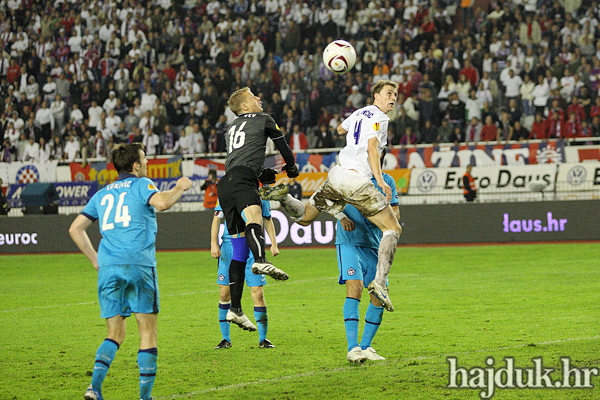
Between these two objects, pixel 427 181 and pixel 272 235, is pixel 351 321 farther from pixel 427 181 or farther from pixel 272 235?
pixel 427 181

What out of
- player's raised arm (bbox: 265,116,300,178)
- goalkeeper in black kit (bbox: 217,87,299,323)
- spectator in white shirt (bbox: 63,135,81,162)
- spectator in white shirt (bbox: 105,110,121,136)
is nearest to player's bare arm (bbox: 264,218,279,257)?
goalkeeper in black kit (bbox: 217,87,299,323)

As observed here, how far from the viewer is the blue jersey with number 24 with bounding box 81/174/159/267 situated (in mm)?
5219

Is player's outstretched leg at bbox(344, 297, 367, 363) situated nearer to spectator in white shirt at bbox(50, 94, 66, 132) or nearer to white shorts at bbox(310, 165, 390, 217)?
white shorts at bbox(310, 165, 390, 217)

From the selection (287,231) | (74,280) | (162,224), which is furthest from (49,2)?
(74,280)

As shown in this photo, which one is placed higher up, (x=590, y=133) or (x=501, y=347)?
(x=590, y=133)

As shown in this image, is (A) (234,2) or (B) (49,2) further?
(B) (49,2)

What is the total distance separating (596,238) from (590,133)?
304 centimetres

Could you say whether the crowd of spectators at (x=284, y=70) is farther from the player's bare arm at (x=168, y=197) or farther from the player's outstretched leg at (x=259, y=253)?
the player's bare arm at (x=168, y=197)

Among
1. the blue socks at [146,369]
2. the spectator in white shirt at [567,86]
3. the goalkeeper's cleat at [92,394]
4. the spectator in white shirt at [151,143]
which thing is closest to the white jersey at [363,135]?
the blue socks at [146,369]

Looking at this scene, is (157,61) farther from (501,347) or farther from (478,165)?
(501,347)

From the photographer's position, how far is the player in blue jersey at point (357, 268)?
6809mm

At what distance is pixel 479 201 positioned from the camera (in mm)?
19234

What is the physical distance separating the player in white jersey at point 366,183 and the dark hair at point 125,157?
6.81ft

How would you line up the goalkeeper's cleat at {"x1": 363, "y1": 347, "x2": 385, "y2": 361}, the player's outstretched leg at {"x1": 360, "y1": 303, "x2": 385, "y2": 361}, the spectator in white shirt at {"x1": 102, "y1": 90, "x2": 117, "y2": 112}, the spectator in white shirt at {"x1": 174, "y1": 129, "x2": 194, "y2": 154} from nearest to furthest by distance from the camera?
the goalkeeper's cleat at {"x1": 363, "y1": 347, "x2": 385, "y2": 361} < the player's outstretched leg at {"x1": 360, "y1": 303, "x2": 385, "y2": 361} < the spectator in white shirt at {"x1": 174, "y1": 129, "x2": 194, "y2": 154} < the spectator in white shirt at {"x1": 102, "y1": 90, "x2": 117, "y2": 112}
